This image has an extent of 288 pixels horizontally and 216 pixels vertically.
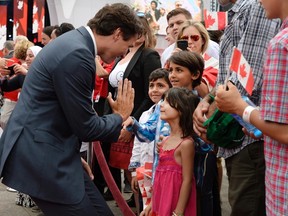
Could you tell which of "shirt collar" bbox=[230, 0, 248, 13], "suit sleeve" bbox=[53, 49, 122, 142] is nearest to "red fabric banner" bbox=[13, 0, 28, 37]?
"suit sleeve" bbox=[53, 49, 122, 142]

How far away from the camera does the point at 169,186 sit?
269cm

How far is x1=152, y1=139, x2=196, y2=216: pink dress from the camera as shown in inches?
106

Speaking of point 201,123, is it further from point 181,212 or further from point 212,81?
point 212,81

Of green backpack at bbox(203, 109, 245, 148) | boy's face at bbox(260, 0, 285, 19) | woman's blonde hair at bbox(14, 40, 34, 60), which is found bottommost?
woman's blonde hair at bbox(14, 40, 34, 60)

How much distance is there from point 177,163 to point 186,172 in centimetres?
8

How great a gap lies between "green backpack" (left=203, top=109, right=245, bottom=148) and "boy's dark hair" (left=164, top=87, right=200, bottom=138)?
0.65 meters

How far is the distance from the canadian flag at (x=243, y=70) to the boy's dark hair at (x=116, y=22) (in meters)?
0.82

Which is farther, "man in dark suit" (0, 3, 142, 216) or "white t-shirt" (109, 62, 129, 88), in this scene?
"white t-shirt" (109, 62, 129, 88)

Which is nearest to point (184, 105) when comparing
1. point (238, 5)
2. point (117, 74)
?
point (238, 5)

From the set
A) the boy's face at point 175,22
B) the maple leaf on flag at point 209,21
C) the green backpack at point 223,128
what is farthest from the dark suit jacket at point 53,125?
the boy's face at point 175,22

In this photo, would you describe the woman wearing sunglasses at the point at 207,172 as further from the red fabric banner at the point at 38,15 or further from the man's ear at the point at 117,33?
the red fabric banner at the point at 38,15

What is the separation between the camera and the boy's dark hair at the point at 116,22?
7.84 ft

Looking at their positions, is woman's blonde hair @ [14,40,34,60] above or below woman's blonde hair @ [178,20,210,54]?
below

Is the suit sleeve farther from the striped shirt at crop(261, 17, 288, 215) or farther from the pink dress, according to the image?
the striped shirt at crop(261, 17, 288, 215)
